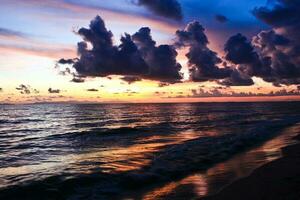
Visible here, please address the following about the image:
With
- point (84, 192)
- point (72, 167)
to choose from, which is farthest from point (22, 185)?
point (72, 167)

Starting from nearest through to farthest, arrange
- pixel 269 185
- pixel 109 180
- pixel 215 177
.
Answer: pixel 269 185
pixel 215 177
pixel 109 180

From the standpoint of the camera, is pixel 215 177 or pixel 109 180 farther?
pixel 109 180

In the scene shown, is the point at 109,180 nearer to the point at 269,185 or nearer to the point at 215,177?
the point at 215,177

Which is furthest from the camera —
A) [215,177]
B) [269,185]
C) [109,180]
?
[109,180]

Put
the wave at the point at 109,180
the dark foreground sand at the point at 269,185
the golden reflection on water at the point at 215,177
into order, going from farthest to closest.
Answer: the wave at the point at 109,180, the golden reflection on water at the point at 215,177, the dark foreground sand at the point at 269,185

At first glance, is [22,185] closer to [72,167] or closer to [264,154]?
[72,167]

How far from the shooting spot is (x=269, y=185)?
44.8 ft

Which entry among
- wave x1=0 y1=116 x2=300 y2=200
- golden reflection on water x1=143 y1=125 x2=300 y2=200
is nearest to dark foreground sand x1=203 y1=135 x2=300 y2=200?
golden reflection on water x1=143 y1=125 x2=300 y2=200

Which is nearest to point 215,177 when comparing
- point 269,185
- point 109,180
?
point 269,185

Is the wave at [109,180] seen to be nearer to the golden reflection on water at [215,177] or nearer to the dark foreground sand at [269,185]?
the golden reflection on water at [215,177]

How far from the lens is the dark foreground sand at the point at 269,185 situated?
12.1 meters

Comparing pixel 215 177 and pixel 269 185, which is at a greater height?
pixel 269 185

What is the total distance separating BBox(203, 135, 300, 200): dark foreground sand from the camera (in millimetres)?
12086

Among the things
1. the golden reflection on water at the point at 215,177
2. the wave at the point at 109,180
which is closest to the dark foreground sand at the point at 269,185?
the golden reflection on water at the point at 215,177
